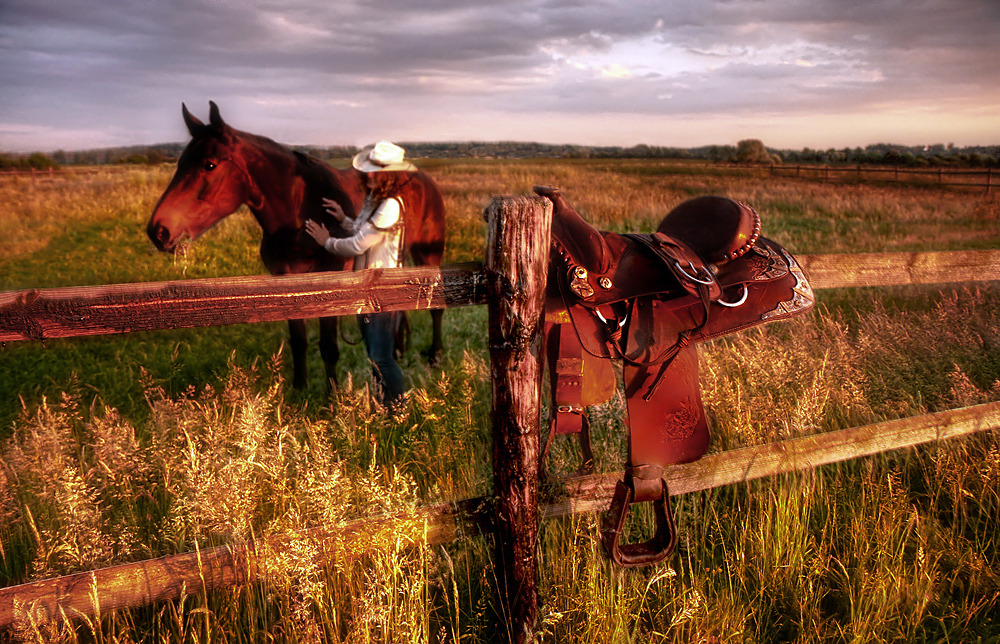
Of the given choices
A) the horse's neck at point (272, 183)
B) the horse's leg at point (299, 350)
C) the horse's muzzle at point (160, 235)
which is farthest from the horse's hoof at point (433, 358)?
the horse's muzzle at point (160, 235)

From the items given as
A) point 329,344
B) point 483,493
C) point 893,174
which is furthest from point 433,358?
point 893,174

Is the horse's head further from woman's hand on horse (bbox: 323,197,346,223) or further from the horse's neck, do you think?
woman's hand on horse (bbox: 323,197,346,223)

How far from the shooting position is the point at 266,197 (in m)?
4.79

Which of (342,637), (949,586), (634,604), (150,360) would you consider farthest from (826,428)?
(150,360)

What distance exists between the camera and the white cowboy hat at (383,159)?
157 inches

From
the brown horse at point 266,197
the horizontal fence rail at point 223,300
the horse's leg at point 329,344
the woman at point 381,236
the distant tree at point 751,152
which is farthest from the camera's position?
the distant tree at point 751,152

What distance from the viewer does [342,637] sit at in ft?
7.07

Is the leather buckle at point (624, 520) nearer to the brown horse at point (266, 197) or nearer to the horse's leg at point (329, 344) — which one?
the brown horse at point (266, 197)

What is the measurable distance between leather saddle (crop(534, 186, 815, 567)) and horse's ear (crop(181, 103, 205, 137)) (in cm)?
381

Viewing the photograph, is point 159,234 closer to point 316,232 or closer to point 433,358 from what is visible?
point 316,232

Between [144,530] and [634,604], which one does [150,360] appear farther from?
[634,604]

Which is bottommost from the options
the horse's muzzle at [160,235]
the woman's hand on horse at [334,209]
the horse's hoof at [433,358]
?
the horse's hoof at [433,358]

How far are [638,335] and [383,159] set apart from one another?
2.73 m

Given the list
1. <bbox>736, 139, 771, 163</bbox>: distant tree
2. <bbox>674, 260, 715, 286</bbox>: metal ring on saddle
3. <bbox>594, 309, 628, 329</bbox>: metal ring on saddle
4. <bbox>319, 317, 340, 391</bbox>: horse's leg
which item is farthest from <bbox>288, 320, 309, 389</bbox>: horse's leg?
<bbox>736, 139, 771, 163</bbox>: distant tree
